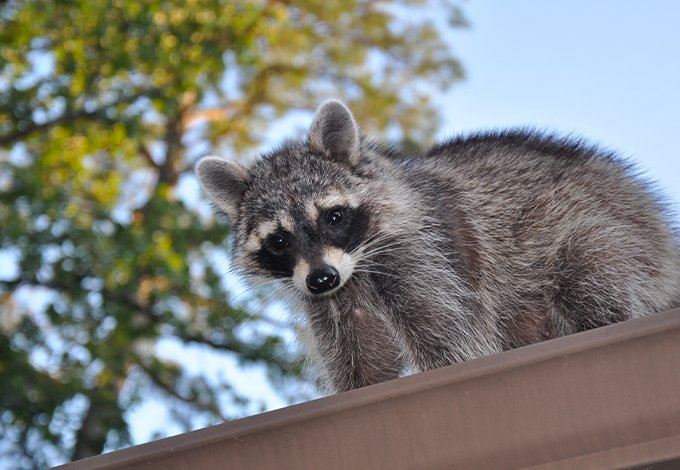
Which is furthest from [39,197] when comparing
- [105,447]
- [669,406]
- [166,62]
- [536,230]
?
[669,406]

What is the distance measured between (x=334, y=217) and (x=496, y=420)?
1309mm

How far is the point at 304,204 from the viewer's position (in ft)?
9.48

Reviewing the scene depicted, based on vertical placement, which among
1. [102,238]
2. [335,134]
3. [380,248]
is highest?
[335,134]

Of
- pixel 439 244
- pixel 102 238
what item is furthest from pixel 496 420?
pixel 102 238

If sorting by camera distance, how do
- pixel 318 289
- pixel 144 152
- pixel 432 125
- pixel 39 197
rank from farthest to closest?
pixel 144 152 → pixel 432 125 → pixel 39 197 → pixel 318 289

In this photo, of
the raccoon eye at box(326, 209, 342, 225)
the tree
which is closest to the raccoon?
the raccoon eye at box(326, 209, 342, 225)

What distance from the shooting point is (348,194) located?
2.98 meters

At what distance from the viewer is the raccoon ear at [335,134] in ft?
10.2

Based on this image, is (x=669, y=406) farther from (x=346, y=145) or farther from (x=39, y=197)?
(x=39, y=197)

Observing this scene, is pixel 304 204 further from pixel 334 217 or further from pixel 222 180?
pixel 222 180

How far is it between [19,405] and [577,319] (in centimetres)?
501

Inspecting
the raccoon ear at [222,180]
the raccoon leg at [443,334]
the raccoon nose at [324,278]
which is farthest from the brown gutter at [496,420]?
the raccoon ear at [222,180]

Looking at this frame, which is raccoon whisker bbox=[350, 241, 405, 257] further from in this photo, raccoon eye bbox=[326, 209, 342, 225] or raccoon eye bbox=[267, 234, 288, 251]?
raccoon eye bbox=[267, 234, 288, 251]

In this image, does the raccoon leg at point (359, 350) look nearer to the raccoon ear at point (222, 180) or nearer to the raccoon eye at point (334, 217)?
the raccoon eye at point (334, 217)
